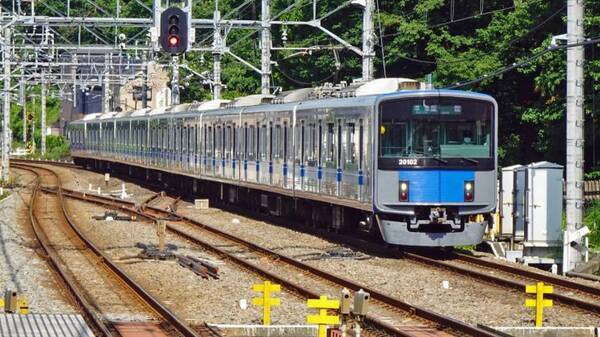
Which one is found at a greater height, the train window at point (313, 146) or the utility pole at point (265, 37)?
the utility pole at point (265, 37)

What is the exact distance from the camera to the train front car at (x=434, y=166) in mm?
20078

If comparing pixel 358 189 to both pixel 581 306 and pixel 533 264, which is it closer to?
pixel 533 264

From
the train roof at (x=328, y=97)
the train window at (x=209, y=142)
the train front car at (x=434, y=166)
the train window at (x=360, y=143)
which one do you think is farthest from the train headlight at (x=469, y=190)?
the train window at (x=209, y=142)

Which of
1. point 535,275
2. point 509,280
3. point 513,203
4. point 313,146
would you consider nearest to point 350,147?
point 313,146

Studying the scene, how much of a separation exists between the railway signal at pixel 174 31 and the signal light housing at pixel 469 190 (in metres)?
5.07

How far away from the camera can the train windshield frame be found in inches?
793

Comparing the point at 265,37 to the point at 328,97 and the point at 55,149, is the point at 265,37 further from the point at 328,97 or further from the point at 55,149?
the point at 55,149

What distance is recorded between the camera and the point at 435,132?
20.3 metres

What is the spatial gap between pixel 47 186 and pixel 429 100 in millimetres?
26960

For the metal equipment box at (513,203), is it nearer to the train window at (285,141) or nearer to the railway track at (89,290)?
the train window at (285,141)

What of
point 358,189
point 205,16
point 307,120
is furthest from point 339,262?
point 205,16

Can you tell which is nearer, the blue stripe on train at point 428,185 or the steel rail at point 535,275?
the steel rail at point 535,275

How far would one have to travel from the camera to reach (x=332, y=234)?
2397 cm

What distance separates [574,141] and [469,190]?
6.23ft
